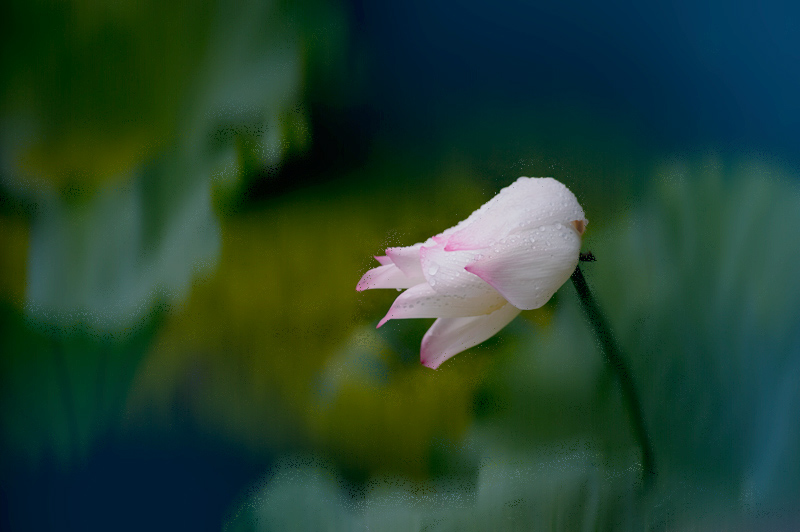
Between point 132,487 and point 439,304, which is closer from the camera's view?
point 439,304

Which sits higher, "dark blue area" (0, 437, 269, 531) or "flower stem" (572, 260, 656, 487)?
"flower stem" (572, 260, 656, 487)

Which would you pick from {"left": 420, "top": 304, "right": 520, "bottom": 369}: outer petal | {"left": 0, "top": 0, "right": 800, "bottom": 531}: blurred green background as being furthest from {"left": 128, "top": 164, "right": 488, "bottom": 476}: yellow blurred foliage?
{"left": 420, "top": 304, "right": 520, "bottom": 369}: outer petal

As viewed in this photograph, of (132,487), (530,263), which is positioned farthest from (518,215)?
(132,487)

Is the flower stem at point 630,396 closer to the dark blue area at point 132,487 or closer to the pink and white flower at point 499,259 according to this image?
the pink and white flower at point 499,259

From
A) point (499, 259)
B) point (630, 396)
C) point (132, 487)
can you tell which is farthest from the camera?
point (132, 487)

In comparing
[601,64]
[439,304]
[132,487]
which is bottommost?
[132,487]

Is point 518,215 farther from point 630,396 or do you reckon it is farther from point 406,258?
point 630,396

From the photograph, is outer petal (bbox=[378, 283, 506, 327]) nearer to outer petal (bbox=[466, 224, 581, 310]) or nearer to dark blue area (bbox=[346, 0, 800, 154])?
outer petal (bbox=[466, 224, 581, 310])

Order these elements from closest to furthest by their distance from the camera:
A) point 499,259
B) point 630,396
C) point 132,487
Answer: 1. point 499,259
2. point 630,396
3. point 132,487
